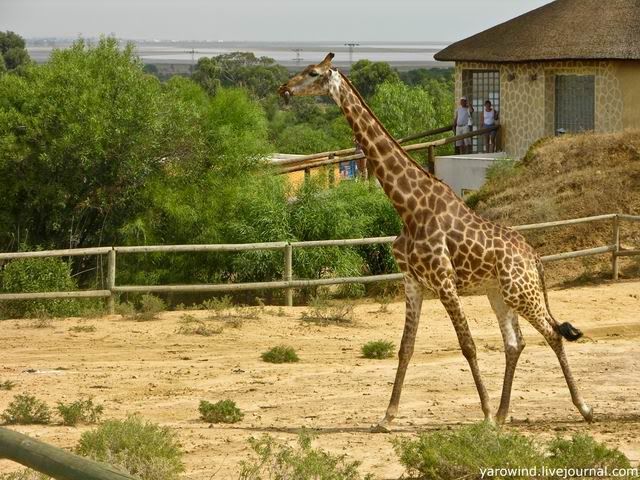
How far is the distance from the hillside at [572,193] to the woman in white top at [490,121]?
4483mm

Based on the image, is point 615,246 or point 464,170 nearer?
point 615,246

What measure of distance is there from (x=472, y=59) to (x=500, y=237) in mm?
20081

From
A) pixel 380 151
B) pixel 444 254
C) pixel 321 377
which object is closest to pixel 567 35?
pixel 321 377

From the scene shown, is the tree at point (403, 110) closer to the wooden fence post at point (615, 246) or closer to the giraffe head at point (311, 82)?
the wooden fence post at point (615, 246)

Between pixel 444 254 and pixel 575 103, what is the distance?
63.1 ft

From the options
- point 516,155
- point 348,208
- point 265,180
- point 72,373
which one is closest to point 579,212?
point 348,208

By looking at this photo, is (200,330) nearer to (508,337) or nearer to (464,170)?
A: (508,337)

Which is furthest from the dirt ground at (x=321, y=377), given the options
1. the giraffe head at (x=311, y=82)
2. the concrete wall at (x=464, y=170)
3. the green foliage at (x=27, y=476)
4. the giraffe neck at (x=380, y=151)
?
the concrete wall at (x=464, y=170)

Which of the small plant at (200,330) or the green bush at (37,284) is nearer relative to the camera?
the small plant at (200,330)

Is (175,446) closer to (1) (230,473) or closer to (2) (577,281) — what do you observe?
(1) (230,473)

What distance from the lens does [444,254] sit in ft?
Answer: 31.7

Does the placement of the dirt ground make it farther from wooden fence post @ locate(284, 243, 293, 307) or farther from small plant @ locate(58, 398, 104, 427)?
wooden fence post @ locate(284, 243, 293, 307)

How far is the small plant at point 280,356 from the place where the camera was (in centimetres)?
1291

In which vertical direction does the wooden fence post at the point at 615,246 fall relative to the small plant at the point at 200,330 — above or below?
above
